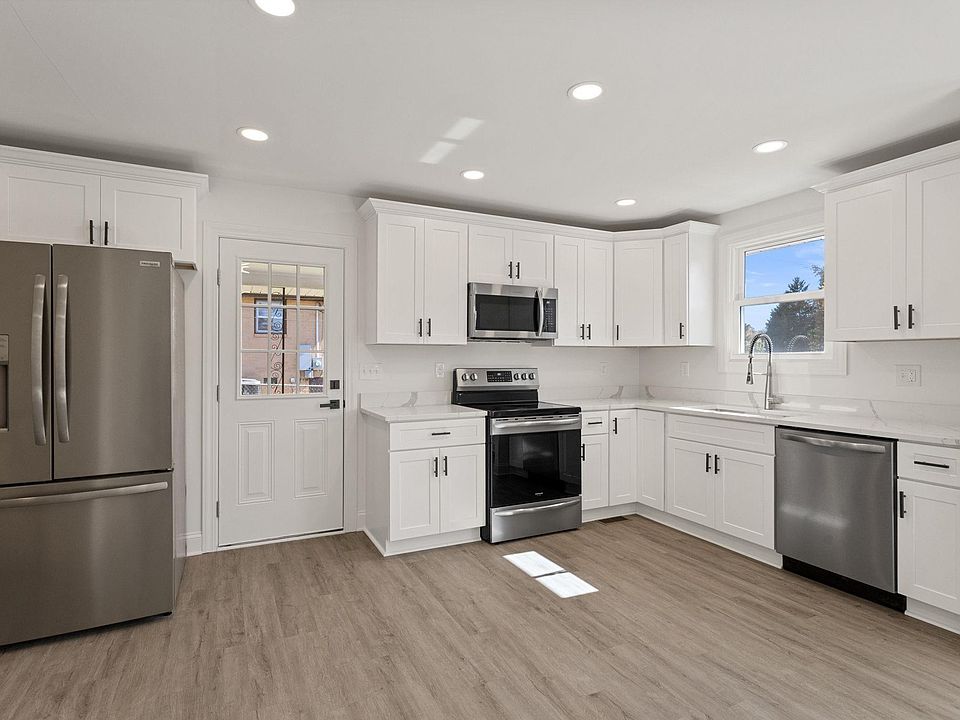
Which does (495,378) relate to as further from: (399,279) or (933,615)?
(933,615)

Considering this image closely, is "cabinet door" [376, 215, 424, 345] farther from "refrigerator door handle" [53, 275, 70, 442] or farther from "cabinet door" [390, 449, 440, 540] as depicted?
"refrigerator door handle" [53, 275, 70, 442]

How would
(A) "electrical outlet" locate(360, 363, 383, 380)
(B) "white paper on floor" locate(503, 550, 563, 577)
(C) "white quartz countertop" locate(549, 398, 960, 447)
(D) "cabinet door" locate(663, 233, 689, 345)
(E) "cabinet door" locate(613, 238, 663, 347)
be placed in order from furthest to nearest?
(E) "cabinet door" locate(613, 238, 663, 347)
(D) "cabinet door" locate(663, 233, 689, 345)
(A) "electrical outlet" locate(360, 363, 383, 380)
(B) "white paper on floor" locate(503, 550, 563, 577)
(C) "white quartz countertop" locate(549, 398, 960, 447)

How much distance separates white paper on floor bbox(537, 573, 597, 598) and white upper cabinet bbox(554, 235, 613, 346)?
1.87 meters

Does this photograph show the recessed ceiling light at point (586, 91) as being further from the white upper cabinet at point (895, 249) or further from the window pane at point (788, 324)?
the window pane at point (788, 324)

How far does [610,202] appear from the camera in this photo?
4152 millimetres

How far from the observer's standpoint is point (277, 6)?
1.83 m

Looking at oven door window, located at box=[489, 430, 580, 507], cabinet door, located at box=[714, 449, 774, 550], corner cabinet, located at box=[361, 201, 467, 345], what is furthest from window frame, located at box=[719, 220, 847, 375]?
corner cabinet, located at box=[361, 201, 467, 345]

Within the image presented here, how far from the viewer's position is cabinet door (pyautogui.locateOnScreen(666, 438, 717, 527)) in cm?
373

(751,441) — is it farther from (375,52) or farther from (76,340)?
(76,340)

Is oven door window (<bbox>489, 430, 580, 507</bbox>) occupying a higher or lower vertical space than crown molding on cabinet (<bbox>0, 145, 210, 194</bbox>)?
lower

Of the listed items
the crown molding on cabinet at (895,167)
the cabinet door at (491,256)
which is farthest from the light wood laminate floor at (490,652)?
the crown molding on cabinet at (895,167)

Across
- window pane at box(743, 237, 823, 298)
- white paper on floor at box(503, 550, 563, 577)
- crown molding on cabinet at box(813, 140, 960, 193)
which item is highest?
crown molding on cabinet at box(813, 140, 960, 193)

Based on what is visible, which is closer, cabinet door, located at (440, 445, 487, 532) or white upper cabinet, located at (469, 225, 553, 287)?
cabinet door, located at (440, 445, 487, 532)

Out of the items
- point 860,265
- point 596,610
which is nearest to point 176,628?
point 596,610
